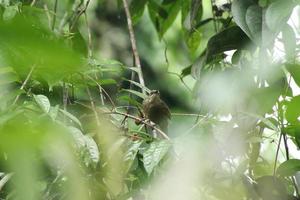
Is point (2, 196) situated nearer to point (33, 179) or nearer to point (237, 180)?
point (237, 180)

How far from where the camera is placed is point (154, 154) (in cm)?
76

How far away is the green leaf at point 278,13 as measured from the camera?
80 cm

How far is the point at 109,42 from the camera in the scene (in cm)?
288

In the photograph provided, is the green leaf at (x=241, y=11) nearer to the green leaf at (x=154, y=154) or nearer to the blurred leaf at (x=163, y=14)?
the green leaf at (x=154, y=154)

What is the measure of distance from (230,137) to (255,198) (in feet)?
0.35

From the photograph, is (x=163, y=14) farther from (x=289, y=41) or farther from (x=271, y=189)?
(x=271, y=189)

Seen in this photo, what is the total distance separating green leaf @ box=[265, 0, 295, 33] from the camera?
802 mm

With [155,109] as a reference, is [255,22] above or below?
above

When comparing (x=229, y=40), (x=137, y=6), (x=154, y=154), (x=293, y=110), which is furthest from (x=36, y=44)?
(x=137, y=6)

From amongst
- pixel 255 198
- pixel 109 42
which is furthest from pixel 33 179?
pixel 109 42

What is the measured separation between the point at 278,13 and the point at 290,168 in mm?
254

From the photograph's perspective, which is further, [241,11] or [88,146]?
[241,11]

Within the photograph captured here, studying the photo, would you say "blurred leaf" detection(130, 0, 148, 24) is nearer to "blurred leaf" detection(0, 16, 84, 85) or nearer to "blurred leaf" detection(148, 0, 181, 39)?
"blurred leaf" detection(148, 0, 181, 39)

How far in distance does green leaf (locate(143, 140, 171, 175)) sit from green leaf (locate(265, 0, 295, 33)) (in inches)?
8.9
